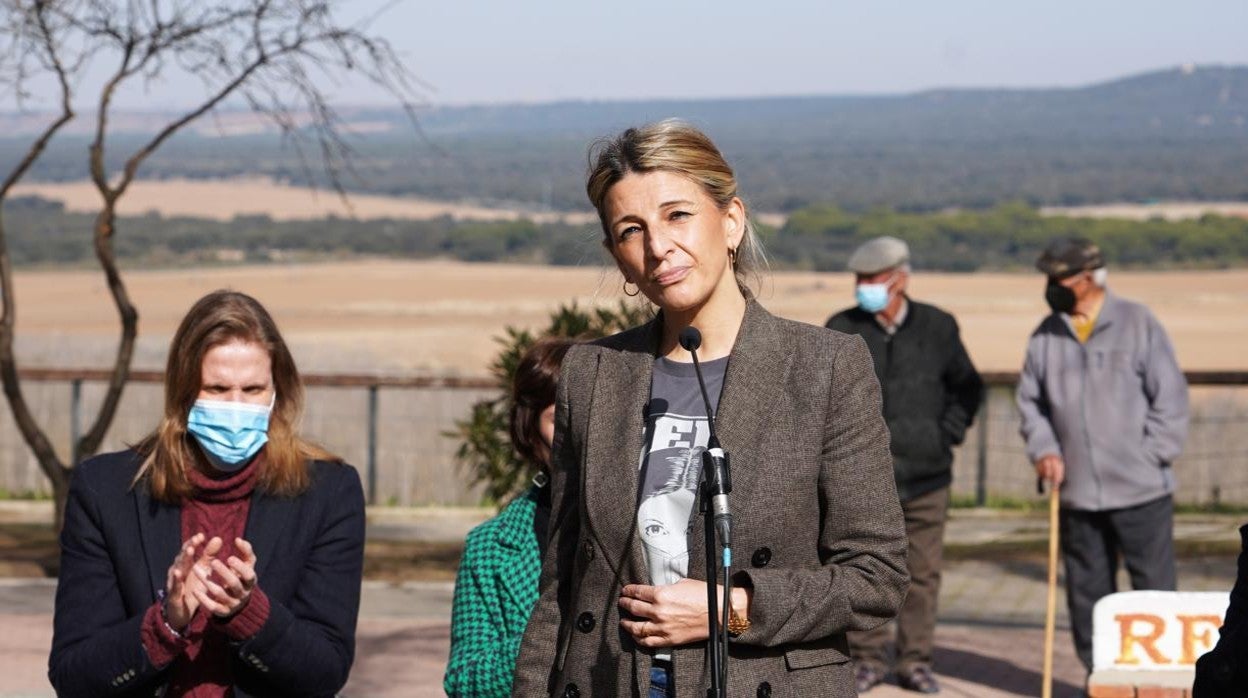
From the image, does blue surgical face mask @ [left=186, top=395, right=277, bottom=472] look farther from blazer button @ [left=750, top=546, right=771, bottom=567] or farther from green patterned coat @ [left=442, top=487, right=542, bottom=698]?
blazer button @ [left=750, top=546, right=771, bottom=567]

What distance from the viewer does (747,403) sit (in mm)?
3488

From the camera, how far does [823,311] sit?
150 feet

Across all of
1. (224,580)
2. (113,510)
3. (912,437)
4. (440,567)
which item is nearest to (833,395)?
(224,580)

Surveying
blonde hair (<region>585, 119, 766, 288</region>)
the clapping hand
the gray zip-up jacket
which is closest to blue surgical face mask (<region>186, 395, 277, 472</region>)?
the clapping hand

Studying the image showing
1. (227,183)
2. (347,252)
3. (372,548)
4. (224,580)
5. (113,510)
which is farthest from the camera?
(227,183)

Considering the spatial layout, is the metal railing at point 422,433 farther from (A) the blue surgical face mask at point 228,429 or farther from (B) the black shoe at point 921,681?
(A) the blue surgical face mask at point 228,429

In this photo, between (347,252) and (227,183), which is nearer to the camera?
(347,252)

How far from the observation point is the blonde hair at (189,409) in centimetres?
416

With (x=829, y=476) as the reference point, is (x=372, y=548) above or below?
below

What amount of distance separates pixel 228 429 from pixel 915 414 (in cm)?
523

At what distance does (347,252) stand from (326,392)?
200 feet

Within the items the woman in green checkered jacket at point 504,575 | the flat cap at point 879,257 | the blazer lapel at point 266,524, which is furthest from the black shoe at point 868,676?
the blazer lapel at point 266,524

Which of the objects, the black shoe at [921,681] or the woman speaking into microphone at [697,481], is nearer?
the woman speaking into microphone at [697,481]

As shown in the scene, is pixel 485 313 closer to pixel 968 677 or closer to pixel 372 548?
pixel 372 548
